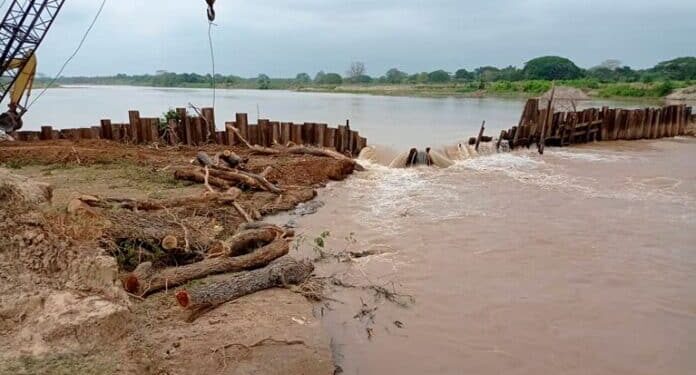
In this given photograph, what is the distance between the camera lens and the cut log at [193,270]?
545 cm

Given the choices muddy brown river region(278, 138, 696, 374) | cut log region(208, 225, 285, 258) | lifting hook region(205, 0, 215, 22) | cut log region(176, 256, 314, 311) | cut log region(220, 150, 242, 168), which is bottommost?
muddy brown river region(278, 138, 696, 374)

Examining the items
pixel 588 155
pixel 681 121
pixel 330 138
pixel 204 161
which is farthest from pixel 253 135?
pixel 681 121

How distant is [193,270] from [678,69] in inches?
3452

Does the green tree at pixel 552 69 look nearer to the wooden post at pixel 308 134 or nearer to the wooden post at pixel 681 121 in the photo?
the wooden post at pixel 681 121

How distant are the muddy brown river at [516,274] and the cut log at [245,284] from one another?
60 cm

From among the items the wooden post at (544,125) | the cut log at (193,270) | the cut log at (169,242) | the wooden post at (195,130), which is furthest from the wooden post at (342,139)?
the cut log at (169,242)

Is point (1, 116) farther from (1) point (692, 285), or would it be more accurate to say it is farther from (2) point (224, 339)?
(1) point (692, 285)

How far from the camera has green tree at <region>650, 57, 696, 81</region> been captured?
6731 cm

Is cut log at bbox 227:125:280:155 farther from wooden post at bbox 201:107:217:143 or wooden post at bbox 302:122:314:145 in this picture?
wooden post at bbox 302:122:314:145

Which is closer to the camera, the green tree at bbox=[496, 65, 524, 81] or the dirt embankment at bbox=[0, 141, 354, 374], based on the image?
the dirt embankment at bbox=[0, 141, 354, 374]

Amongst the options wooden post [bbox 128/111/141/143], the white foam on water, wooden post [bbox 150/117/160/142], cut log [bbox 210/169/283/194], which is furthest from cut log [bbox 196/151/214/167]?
the white foam on water

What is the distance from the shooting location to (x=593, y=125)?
69.6 ft

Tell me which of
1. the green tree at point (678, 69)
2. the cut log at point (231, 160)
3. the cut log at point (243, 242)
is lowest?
the cut log at point (243, 242)

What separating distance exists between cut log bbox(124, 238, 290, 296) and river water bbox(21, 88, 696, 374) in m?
0.83
